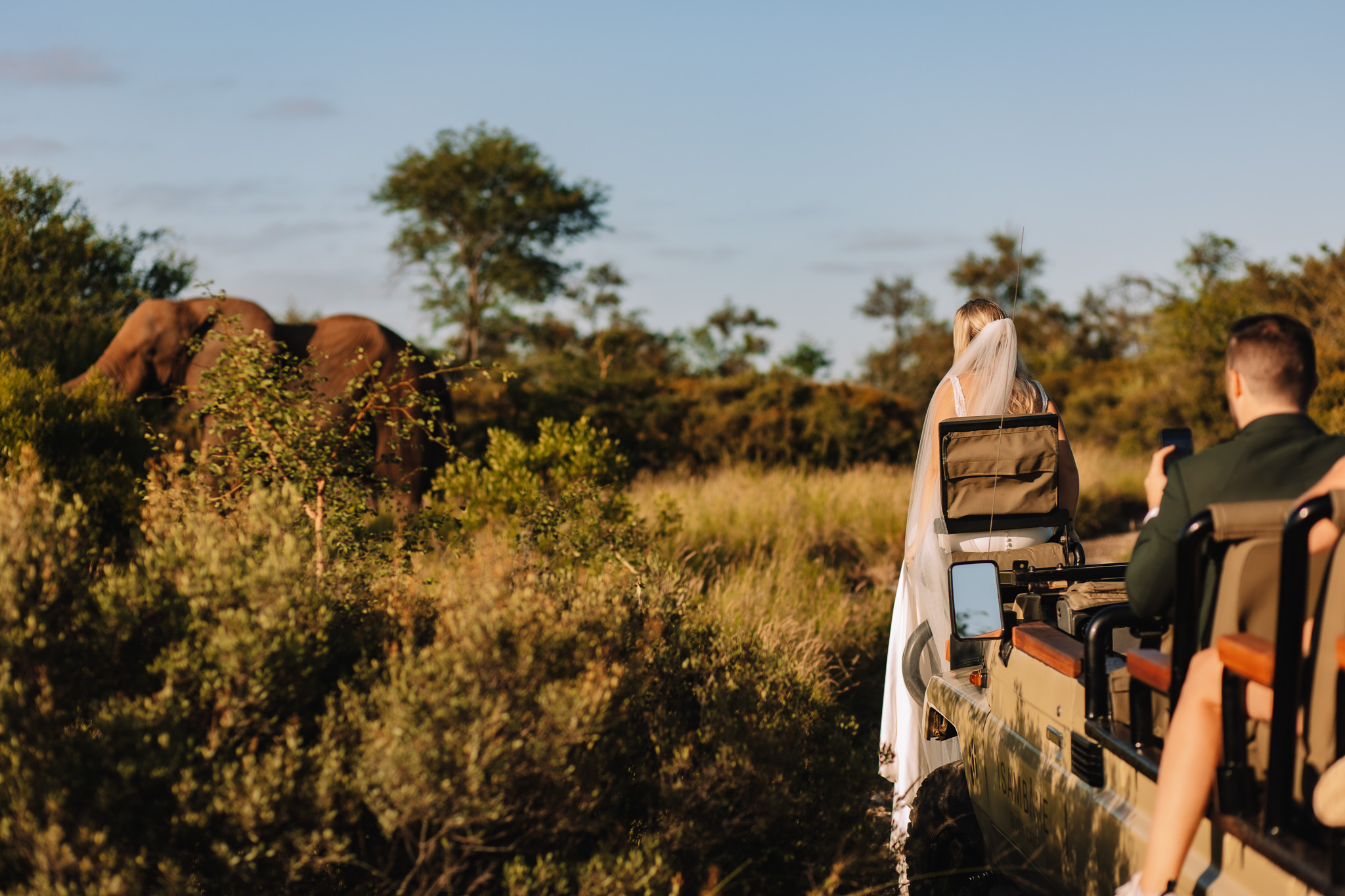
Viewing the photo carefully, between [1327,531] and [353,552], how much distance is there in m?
3.09

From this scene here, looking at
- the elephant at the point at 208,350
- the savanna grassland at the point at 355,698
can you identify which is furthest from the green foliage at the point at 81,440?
the elephant at the point at 208,350

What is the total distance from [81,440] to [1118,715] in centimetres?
582

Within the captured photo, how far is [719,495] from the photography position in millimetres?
11289

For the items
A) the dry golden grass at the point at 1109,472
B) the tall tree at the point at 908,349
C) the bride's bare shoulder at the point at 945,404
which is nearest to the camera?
the bride's bare shoulder at the point at 945,404

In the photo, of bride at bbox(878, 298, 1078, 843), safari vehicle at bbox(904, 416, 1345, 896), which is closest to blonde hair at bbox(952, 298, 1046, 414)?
bride at bbox(878, 298, 1078, 843)

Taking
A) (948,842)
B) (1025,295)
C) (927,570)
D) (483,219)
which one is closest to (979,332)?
(927,570)

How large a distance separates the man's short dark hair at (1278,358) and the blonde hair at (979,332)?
85.0 inches

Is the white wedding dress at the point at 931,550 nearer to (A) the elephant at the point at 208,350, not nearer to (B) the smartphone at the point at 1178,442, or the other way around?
(B) the smartphone at the point at 1178,442

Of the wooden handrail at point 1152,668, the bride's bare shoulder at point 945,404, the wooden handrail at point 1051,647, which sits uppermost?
the bride's bare shoulder at point 945,404

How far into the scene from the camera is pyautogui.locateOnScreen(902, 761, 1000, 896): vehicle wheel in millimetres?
3412

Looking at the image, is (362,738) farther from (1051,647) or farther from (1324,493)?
(1324,493)

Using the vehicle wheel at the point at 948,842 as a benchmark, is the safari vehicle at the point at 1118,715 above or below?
above

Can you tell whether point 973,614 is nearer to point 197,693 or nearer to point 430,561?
point 197,693

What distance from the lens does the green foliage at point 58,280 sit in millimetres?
10453
